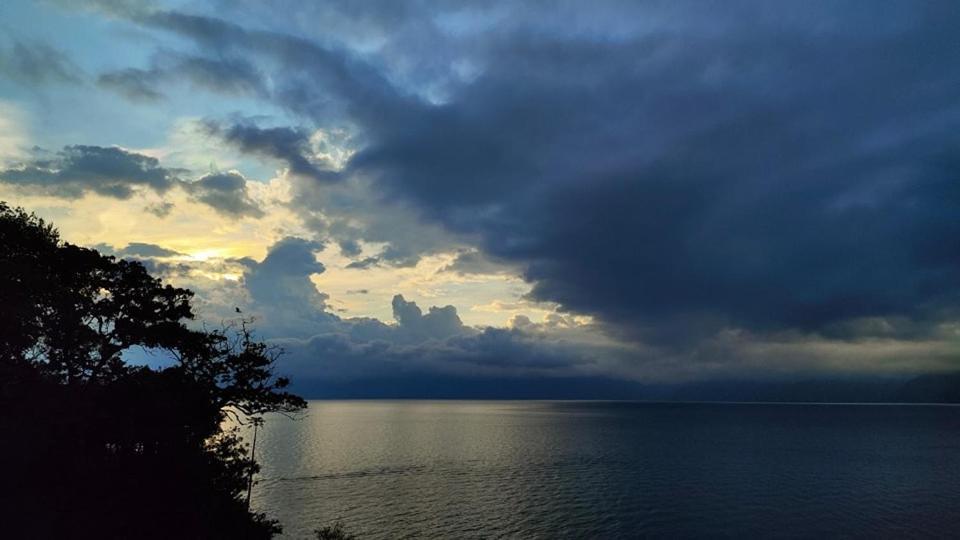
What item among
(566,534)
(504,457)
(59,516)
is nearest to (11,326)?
(59,516)

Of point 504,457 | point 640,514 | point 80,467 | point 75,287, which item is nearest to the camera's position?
point 80,467

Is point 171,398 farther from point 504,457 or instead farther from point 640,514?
point 504,457

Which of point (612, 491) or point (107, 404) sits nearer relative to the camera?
point (107, 404)

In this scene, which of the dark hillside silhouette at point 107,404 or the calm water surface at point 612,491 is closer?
the dark hillside silhouette at point 107,404

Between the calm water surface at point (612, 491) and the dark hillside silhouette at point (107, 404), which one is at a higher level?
the dark hillside silhouette at point (107, 404)

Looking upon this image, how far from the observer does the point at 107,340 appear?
48.7 metres

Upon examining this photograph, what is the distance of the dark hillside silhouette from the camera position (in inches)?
1467

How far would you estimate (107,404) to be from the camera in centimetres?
4300

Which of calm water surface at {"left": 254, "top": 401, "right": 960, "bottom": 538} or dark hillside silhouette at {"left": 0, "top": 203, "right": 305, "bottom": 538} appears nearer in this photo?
dark hillside silhouette at {"left": 0, "top": 203, "right": 305, "bottom": 538}

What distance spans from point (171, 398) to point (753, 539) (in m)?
68.2

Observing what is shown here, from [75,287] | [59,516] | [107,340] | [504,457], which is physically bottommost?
[504,457]

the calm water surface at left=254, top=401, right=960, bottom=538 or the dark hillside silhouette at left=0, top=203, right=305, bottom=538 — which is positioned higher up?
the dark hillside silhouette at left=0, top=203, right=305, bottom=538

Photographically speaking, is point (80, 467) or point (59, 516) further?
point (80, 467)

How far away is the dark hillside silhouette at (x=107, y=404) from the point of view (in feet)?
122
